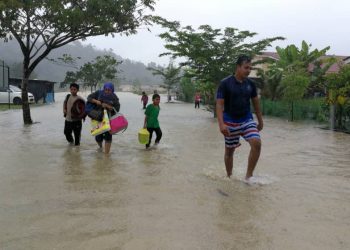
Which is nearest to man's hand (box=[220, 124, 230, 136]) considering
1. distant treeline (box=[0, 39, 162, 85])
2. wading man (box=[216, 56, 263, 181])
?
wading man (box=[216, 56, 263, 181])

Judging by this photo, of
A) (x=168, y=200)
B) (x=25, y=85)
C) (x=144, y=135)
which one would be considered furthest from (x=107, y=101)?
(x=25, y=85)

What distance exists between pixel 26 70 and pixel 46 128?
2.30m

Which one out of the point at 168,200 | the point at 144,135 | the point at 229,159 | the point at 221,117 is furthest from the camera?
the point at 144,135

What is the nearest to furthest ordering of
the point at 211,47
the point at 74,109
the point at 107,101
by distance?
the point at 107,101
the point at 74,109
the point at 211,47

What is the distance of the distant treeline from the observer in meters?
124

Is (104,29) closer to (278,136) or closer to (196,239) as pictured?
(278,136)

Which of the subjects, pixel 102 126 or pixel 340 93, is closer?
pixel 102 126

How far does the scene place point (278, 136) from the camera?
544 inches

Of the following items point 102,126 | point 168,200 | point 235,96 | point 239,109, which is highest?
point 235,96

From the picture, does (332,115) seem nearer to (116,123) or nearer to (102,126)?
(116,123)

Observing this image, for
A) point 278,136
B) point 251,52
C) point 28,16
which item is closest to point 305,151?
point 278,136

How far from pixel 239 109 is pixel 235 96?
18 cm

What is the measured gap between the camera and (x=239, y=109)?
20.8 feet

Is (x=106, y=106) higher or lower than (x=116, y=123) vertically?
higher
